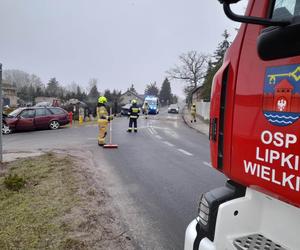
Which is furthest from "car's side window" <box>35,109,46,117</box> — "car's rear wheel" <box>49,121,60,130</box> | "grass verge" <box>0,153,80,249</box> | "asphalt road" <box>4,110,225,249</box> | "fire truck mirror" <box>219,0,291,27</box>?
"fire truck mirror" <box>219,0,291,27</box>

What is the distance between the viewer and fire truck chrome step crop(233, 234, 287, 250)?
2078 millimetres

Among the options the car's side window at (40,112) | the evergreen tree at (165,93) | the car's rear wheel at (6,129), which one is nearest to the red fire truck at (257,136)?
the car's rear wheel at (6,129)

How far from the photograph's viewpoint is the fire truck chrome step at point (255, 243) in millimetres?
2078

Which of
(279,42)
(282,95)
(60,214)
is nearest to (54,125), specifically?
(60,214)

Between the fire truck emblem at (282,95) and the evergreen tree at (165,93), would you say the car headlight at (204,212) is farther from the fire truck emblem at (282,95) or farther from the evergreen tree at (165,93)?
the evergreen tree at (165,93)

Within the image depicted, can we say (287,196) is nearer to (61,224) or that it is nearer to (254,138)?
(254,138)

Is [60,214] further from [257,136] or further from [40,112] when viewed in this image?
[40,112]


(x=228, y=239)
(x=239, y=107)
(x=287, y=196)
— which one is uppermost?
(x=239, y=107)

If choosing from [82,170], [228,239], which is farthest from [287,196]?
[82,170]

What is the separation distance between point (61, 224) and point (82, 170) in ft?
12.3

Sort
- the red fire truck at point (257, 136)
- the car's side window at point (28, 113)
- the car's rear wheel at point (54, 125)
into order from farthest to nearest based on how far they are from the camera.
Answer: the car's rear wheel at point (54, 125) < the car's side window at point (28, 113) < the red fire truck at point (257, 136)

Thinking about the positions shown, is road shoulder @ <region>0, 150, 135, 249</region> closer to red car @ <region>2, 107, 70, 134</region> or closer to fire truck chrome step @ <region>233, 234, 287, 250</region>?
fire truck chrome step @ <region>233, 234, 287, 250</region>

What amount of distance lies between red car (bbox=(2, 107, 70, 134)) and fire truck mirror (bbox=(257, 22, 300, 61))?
2119cm

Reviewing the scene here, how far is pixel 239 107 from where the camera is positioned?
2217 mm
